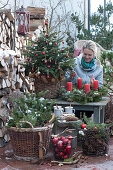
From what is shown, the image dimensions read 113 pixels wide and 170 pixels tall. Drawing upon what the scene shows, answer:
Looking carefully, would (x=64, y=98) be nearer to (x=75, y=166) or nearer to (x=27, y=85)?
(x=27, y=85)

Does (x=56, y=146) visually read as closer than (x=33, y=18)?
Yes

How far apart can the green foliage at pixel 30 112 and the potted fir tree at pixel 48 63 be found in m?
A: 0.53

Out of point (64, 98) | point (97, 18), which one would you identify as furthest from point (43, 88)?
point (97, 18)

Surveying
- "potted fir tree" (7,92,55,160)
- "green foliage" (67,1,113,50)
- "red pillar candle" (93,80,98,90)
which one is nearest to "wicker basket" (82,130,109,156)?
"potted fir tree" (7,92,55,160)

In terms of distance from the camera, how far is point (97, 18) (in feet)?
34.9

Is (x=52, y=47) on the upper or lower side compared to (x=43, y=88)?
upper

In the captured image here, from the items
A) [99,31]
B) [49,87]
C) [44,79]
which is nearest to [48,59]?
[44,79]

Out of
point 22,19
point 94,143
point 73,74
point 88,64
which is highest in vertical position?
point 22,19

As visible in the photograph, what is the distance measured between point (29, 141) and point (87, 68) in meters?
1.94

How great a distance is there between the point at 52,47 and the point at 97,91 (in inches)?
35.7

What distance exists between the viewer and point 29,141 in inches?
135

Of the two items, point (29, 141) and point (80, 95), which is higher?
point (80, 95)

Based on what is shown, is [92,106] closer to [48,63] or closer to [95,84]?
[95,84]

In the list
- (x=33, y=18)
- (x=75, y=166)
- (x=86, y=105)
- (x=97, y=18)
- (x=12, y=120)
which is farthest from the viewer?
(x=97, y=18)
